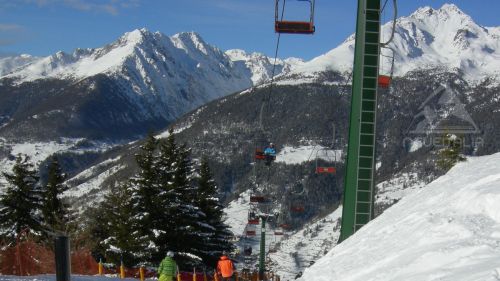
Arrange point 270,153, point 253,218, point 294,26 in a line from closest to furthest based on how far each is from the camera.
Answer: point 294,26
point 270,153
point 253,218

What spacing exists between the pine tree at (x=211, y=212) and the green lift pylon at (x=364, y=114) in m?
20.5

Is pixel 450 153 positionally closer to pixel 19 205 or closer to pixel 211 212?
pixel 211 212

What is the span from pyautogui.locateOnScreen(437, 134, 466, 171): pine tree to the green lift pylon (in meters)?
27.3

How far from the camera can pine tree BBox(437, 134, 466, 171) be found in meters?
45.6

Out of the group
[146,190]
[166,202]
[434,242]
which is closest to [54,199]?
[146,190]

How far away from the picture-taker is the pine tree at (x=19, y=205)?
37344 mm

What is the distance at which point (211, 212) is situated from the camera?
42000mm

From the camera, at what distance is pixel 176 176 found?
1444 inches

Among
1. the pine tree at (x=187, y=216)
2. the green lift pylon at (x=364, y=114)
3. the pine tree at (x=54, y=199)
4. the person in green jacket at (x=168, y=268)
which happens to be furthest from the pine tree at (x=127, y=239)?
the green lift pylon at (x=364, y=114)

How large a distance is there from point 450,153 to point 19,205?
2762cm

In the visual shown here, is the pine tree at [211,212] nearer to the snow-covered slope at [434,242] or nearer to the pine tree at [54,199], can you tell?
the pine tree at [54,199]

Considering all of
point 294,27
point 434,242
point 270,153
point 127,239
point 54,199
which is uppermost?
point 294,27

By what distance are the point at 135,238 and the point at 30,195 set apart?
757cm

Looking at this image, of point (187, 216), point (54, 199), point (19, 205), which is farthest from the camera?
point (54, 199)
